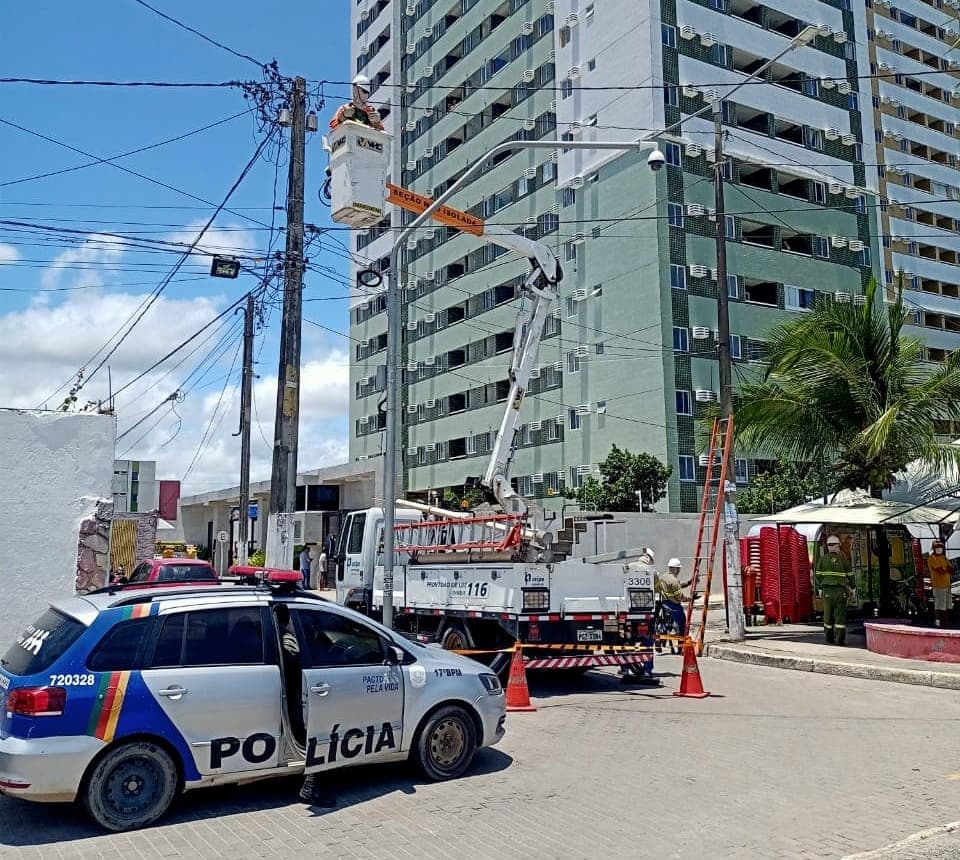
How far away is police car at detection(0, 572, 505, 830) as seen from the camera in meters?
6.11

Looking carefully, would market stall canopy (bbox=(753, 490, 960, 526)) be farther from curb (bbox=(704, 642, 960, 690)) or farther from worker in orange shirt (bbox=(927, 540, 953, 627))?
curb (bbox=(704, 642, 960, 690))

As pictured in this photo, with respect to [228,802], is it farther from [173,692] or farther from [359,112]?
[359,112]

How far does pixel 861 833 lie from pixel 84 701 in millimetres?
5180

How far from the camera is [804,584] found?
2041 cm

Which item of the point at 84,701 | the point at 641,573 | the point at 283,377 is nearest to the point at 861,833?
the point at 84,701

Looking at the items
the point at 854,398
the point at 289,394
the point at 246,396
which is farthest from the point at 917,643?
the point at 246,396

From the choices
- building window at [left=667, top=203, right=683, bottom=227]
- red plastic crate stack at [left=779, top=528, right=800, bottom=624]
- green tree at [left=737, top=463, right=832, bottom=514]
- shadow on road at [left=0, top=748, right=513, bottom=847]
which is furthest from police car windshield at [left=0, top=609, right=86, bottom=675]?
building window at [left=667, top=203, right=683, bottom=227]

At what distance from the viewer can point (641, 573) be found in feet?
40.8

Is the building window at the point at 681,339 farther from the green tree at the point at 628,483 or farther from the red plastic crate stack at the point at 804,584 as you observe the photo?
the red plastic crate stack at the point at 804,584

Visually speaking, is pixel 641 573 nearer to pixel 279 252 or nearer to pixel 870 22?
pixel 279 252

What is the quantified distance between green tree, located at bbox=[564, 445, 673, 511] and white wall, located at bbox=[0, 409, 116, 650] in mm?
26126

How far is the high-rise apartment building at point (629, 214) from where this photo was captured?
1578 inches

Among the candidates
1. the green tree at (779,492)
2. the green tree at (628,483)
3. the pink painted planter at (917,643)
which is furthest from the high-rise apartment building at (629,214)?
the pink painted planter at (917,643)

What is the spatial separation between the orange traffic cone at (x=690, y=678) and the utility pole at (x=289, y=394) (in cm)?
709
